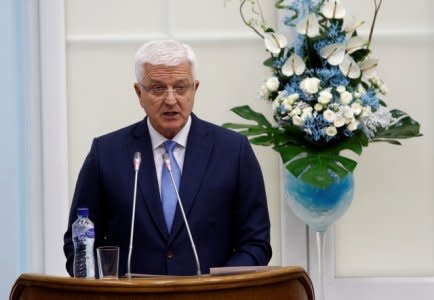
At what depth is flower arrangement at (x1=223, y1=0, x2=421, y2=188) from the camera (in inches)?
133

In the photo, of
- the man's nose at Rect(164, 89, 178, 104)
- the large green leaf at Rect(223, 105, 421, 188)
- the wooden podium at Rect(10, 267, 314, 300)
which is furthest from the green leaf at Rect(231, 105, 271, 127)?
the wooden podium at Rect(10, 267, 314, 300)

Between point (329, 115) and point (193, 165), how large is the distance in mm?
710

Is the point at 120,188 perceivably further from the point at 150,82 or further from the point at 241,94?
the point at 241,94

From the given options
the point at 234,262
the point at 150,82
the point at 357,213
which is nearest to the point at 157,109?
the point at 150,82

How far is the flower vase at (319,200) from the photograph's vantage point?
348cm

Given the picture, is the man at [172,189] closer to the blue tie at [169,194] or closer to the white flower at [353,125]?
the blue tie at [169,194]

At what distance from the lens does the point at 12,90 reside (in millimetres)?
3855

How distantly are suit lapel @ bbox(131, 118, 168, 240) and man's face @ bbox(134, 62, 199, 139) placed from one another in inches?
3.7

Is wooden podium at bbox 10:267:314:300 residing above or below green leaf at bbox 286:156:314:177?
below

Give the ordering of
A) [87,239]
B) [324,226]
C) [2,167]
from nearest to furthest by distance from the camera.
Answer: [87,239] < [324,226] < [2,167]

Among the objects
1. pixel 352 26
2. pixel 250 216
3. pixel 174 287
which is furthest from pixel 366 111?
pixel 174 287

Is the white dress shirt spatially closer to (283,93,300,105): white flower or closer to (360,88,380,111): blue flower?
(283,93,300,105): white flower

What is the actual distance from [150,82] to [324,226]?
1.08 meters

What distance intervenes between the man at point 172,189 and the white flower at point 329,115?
49 cm
